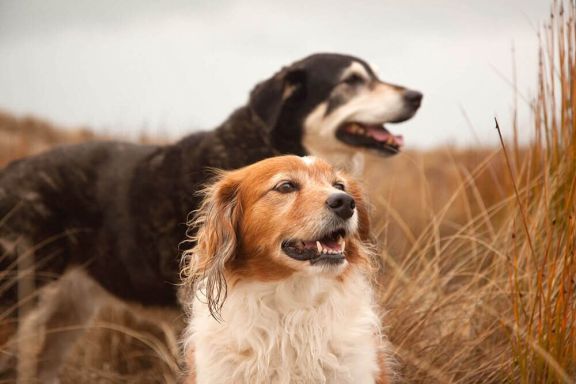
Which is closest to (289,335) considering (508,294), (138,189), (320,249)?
(320,249)

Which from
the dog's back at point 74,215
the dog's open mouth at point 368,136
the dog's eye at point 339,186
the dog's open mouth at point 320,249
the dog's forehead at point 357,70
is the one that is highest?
the dog's forehead at point 357,70

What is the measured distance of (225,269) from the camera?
3.48 m

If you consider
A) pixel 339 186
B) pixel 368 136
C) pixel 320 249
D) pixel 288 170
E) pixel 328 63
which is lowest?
pixel 368 136

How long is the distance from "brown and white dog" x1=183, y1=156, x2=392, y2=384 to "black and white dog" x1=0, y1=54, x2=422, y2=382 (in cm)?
153

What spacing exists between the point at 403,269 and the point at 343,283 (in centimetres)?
134

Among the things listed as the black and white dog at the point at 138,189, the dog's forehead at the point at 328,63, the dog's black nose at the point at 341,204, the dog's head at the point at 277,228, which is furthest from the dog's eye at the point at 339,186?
the dog's forehead at the point at 328,63

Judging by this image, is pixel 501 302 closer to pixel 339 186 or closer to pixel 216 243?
pixel 339 186

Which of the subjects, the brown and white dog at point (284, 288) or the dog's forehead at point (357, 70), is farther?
the dog's forehead at point (357, 70)

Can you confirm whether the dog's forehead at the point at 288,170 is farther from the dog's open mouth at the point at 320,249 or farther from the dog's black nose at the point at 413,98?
the dog's black nose at the point at 413,98

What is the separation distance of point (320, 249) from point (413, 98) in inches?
97.7

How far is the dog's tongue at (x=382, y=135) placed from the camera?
533 cm

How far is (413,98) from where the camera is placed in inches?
213

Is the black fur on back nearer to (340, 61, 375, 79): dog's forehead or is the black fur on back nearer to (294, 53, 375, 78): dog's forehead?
(294, 53, 375, 78): dog's forehead

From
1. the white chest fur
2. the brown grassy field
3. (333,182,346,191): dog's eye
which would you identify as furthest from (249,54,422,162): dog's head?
the white chest fur
